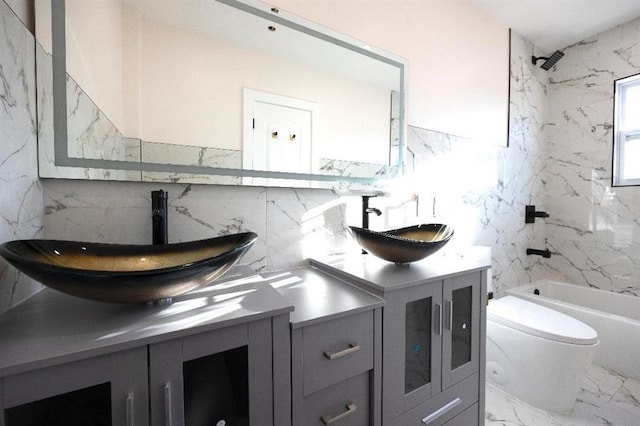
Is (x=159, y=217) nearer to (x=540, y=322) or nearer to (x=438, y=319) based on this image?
(x=438, y=319)

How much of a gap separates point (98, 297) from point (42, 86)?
0.75 metres

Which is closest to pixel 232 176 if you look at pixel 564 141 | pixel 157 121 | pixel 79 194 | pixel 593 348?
pixel 157 121

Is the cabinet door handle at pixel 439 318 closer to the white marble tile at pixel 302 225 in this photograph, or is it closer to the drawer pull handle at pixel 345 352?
the drawer pull handle at pixel 345 352

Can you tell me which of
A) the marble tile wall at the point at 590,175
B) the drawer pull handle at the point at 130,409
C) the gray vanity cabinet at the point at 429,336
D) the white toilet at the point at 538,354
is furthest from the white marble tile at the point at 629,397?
the drawer pull handle at the point at 130,409

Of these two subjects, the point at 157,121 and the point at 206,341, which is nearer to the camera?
the point at 206,341

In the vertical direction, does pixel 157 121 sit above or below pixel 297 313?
above

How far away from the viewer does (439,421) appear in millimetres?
1104

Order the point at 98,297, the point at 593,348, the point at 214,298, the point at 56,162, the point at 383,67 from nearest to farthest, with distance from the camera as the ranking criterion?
the point at 98,297 < the point at 214,298 < the point at 56,162 < the point at 593,348 < the point at 383,67

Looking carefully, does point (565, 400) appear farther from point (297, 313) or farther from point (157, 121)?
point (157, 121)

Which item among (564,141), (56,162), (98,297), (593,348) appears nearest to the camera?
(98,297)

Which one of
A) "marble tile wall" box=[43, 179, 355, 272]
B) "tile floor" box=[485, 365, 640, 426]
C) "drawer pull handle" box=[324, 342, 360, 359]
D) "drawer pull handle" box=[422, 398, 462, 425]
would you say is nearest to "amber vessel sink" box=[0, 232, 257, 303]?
"marble tile wall" box=[43, 179, 355, 272]

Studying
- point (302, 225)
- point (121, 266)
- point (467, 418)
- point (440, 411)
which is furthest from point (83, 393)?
point (467, 418)

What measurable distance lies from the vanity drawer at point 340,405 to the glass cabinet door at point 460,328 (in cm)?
42

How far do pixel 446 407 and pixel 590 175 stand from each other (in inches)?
103
